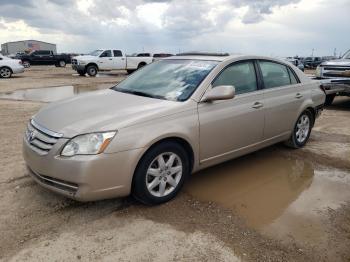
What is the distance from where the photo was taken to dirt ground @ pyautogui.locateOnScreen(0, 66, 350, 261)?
3.13m

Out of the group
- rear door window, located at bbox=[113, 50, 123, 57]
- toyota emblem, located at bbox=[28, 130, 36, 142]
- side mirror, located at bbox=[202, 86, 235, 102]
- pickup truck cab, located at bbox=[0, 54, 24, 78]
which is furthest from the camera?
rear door window, located at bbox=[113, 50, 123, 57]

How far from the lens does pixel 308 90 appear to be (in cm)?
605

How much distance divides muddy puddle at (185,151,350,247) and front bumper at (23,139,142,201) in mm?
1074

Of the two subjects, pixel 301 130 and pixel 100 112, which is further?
pixel 301 130

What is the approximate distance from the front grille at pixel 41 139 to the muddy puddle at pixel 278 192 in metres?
1.72

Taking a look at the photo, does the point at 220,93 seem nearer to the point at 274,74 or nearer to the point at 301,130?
the point at 274,74

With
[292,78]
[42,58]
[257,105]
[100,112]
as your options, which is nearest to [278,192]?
[257,105]

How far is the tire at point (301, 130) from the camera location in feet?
19.6

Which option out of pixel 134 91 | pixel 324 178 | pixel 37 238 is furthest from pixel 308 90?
pixel 37 238

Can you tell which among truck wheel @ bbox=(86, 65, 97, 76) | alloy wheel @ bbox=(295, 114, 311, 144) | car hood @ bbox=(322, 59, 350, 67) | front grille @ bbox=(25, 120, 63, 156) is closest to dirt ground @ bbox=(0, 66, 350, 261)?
front grille @ bbox=(25, 120, 63, 156)

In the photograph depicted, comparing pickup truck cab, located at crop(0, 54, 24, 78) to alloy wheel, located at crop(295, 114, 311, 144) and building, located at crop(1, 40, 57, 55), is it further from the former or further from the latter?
building, located at crop(1, 40, 57, 55)

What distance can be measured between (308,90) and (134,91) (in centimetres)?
307

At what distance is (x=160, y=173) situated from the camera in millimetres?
3885

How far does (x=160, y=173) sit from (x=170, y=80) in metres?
1.28
